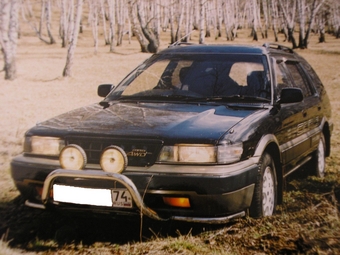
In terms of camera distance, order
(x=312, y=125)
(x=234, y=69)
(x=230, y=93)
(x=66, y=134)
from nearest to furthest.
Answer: (x=66, y=134) → (x=230, y=93) → (x=234, y=69) → (x=312, y=125)

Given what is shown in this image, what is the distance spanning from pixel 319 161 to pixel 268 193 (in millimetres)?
2171

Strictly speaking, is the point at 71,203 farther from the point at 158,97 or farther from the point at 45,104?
the point at 45,104

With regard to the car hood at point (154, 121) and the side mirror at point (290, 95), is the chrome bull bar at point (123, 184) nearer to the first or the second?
the car hood at point (154, 121)

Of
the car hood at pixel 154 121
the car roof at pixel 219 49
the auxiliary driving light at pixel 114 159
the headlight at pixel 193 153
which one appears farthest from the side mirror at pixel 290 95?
the auxiliary driving light at pixel 114 159

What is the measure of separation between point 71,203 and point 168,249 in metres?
0.75

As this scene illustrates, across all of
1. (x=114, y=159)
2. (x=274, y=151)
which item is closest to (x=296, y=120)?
(x=274, y=151)

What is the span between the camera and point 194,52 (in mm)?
5254

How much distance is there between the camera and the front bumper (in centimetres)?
352

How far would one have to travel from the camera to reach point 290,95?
470cm

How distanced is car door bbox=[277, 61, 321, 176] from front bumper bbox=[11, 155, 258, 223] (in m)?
1.13

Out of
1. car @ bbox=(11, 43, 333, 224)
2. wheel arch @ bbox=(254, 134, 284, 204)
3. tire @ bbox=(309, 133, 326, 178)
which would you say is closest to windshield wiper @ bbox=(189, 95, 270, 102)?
car @ bbox=(11, 43, 333, 224)

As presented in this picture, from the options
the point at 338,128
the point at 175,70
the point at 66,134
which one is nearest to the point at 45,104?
the point at 338,128

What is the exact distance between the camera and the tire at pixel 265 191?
3.94 m

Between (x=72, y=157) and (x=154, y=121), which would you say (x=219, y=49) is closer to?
(x=154, y=121)
